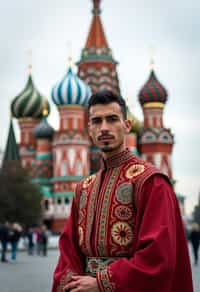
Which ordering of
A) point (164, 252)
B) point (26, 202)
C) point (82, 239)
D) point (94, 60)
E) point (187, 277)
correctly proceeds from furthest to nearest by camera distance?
1. point (94, 60)
2. point (26, 202)
3. point (82, 239)
4. point (187, 277)
5. point (164, 252)

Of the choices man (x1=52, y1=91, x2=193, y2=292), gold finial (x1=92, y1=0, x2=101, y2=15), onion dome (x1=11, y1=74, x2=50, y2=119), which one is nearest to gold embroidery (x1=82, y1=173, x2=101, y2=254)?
man (x1=52, y1=91, x2=193, y2=292)

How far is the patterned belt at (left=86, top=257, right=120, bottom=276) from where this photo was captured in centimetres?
331

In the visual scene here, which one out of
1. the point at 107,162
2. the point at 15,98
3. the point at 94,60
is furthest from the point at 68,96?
the point at 107,162

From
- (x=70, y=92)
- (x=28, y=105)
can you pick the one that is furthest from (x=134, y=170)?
(x=28, y=105)

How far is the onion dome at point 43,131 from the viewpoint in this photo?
49125 mm

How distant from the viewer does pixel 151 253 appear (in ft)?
9.97

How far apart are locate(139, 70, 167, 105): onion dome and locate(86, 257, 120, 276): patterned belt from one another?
47.1m

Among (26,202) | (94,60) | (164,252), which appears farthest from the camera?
(94,60)

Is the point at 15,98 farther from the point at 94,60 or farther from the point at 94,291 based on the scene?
the point at 94,291

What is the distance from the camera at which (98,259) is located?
3.36 m

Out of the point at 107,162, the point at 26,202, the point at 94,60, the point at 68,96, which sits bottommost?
the point at 26,202

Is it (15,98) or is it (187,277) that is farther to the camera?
(15,98)

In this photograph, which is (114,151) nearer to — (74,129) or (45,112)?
(74,129)

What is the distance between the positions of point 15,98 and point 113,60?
8746 millimetres
